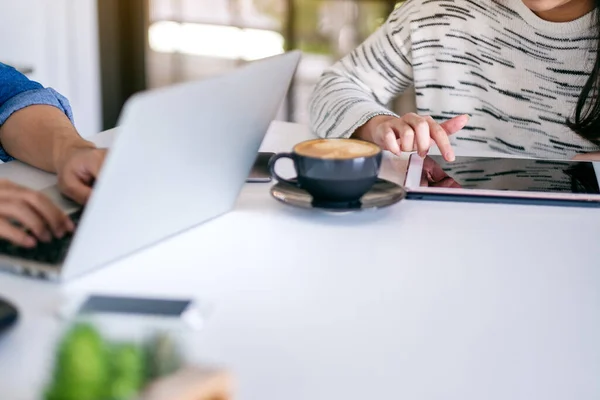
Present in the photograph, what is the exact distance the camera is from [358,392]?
0.58 m

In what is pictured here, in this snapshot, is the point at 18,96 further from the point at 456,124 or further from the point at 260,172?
the point at 456,124

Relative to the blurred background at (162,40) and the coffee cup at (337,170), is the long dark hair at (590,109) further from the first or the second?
the blurred background at (162,40)

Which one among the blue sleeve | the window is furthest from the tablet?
the window

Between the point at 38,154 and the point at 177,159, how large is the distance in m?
0.38

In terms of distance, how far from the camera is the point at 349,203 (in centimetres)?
94

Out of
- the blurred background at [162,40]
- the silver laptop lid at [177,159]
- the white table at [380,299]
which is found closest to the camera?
the white table at [380,299]

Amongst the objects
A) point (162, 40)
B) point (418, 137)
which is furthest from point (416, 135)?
point (162, 40)

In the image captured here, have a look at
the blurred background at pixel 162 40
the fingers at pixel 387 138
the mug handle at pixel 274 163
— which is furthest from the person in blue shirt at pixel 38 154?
the blurred background at pixel 162 40

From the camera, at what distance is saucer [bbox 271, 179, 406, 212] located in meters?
0.93

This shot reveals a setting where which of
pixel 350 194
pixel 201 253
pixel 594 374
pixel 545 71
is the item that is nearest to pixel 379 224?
pixel 350 194

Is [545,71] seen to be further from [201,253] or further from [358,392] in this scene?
[358,392]

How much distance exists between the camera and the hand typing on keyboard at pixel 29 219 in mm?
→ 785

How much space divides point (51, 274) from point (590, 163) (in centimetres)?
72

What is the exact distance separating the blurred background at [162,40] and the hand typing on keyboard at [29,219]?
2.07 metres
